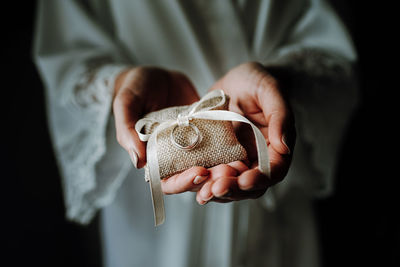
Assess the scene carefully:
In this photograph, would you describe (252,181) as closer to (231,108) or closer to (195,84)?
(231,108)

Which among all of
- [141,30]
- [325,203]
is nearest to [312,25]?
[141,30]

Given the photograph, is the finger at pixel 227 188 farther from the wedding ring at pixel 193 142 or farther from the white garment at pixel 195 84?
the white garment at pixel 195 84

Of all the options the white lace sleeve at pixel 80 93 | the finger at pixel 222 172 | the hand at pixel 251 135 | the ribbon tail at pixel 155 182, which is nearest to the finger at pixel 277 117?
the hand at pixel 251 135

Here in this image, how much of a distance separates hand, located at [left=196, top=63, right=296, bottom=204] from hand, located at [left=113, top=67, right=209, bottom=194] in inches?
1.7

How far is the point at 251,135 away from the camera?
73 cm

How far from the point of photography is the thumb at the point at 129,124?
1.98ft

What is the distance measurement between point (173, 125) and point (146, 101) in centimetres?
16

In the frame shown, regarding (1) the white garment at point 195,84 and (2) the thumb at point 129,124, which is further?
(1) the white garment at point 195,84

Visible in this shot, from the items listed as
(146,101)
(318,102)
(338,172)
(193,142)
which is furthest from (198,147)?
(338,172)

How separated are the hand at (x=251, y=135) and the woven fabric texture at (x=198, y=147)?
43 millimetres

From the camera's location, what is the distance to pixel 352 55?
109 cm

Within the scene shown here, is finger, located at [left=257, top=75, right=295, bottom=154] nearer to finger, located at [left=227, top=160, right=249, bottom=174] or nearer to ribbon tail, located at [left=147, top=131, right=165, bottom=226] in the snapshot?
finger, located at [left=227, top=160, right=249, bottom=174]

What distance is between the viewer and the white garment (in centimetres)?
100

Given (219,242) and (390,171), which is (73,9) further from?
(390,171)
